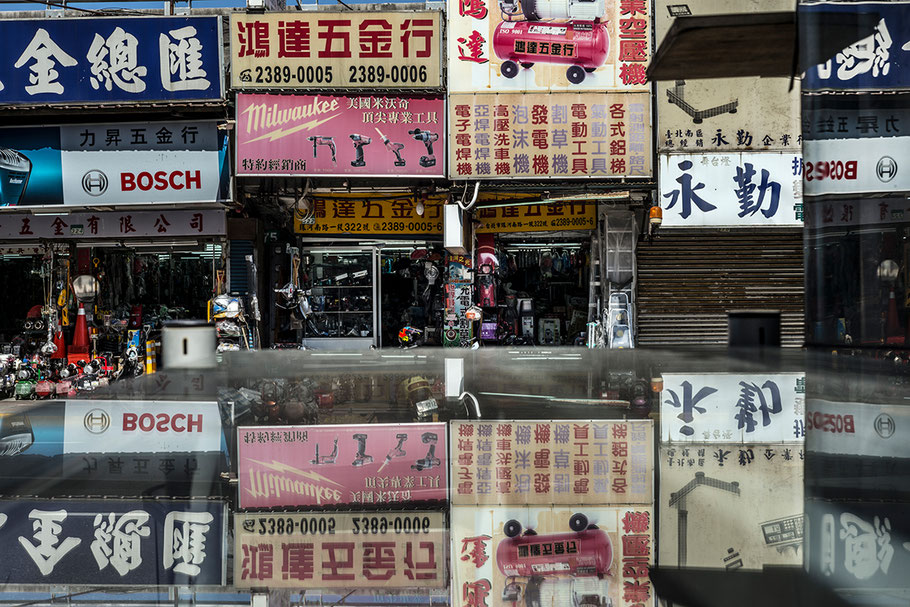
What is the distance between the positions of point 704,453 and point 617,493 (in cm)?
103

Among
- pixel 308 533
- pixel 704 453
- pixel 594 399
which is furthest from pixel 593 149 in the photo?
pixel 308 533

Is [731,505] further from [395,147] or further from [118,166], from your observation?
[118,166]

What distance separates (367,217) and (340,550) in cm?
1011

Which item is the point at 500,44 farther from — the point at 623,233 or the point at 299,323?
the point at 299,323

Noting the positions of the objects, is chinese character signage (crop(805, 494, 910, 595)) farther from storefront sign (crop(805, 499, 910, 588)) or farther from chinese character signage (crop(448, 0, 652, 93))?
chinese character signage (crop(448, 0, 652, 93))

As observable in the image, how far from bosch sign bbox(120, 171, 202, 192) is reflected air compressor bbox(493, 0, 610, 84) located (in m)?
5.26

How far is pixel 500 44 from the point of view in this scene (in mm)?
10648

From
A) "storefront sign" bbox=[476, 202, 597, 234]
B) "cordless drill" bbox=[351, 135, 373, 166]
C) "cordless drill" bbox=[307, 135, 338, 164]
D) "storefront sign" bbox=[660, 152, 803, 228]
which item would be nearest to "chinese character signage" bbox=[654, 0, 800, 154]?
"storefront sign" bbox=[660, 152, 803, 228]

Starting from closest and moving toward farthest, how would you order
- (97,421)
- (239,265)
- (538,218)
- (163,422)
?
(163,422)
(97,421)
(239,265)
(538,218)

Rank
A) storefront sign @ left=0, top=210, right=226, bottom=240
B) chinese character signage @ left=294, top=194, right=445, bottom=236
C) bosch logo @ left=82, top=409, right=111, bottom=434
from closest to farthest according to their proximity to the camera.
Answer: bosch logo @ left=82, top=409, right=111, bottom=434, storefront sign @ left=0, top=210, right=226, bottom=240, chinese character signage @ left=294, top=194, right=445, bottom=236

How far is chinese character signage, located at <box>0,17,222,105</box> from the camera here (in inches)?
411

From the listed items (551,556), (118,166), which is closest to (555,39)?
(118,166)

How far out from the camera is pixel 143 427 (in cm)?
545

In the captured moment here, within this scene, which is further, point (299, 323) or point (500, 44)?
point (299, 323)
